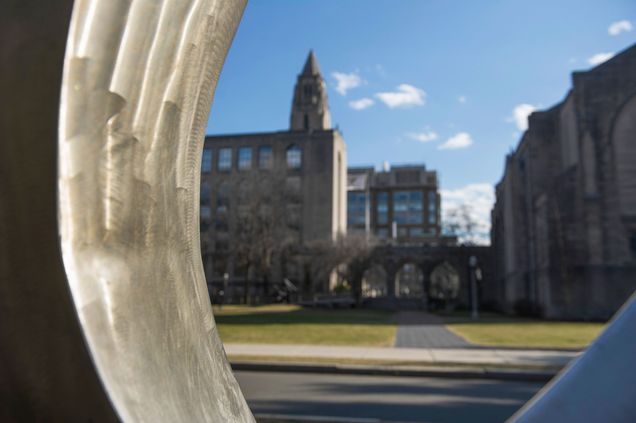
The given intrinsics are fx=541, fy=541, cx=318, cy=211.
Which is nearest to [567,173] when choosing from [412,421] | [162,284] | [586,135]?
[586,135]

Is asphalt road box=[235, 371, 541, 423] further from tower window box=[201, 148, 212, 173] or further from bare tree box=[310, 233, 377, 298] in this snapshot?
tower window box=[201, 148, 212, 173]

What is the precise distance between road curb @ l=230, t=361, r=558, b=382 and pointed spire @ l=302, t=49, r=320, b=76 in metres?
71.4

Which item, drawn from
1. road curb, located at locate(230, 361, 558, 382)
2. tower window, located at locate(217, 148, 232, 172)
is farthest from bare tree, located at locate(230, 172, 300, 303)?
road curb, located at locate(230, 361, 558, 382)

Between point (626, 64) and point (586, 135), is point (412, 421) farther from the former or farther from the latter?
point (626, 64)

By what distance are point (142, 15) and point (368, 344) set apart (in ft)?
49.5

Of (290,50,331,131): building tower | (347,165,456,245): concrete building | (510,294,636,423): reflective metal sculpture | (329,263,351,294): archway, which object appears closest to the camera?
(510,294,636,423): reflective metal sculpture

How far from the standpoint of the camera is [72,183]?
103cm

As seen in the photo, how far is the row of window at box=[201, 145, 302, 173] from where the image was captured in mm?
69625

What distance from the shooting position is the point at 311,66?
79.4 meters

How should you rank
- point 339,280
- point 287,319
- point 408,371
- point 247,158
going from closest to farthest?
point 408,371
point 287,319
point 339,280
point 247,158

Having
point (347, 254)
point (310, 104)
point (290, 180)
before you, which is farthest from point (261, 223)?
point (310, 104)

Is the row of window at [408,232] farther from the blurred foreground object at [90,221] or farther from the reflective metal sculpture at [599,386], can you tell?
the blurred foreground object at [90,221]

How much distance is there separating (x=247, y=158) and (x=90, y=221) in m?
71.9

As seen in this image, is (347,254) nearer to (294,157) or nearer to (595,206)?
(294,157)
